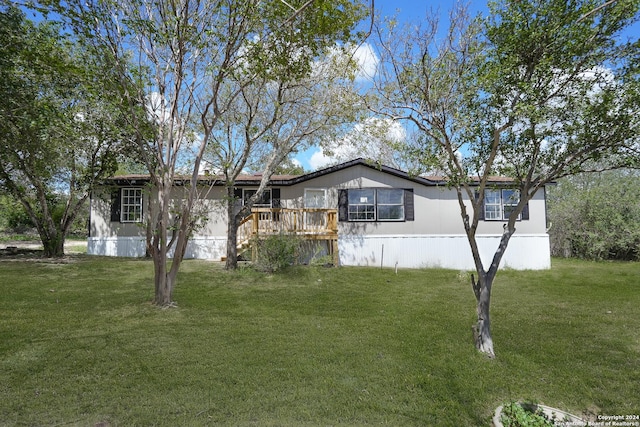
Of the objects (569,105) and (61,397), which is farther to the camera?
(569,105)

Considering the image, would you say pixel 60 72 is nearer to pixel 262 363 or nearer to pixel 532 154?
pixel 262 363

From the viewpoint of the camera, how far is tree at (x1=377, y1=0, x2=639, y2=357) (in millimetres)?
4180

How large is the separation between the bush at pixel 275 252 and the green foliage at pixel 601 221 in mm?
12549

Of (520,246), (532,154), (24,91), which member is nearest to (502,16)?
(532,154)

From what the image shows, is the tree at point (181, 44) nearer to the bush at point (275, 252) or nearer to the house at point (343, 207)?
the bush at point (275, 252)

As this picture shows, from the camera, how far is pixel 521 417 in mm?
2979

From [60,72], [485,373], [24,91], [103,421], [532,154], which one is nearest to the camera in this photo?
[103,421]

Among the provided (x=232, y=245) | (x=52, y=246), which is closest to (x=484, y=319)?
(x=232, y=245)

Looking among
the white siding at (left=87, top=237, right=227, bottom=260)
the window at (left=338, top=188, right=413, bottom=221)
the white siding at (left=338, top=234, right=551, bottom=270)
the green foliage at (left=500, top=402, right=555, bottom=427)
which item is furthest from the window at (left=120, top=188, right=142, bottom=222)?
the green foliage at (left=500, top=402, right=555, bottom=427)

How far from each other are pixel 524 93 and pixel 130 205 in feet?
44.7

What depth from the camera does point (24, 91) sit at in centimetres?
638

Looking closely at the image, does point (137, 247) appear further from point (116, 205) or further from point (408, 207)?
point (408, 207)

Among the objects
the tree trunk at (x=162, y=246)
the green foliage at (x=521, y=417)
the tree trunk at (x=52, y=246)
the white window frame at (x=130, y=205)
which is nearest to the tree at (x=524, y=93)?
the green foliage at (x=521, y=417)

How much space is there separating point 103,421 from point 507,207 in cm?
1432
